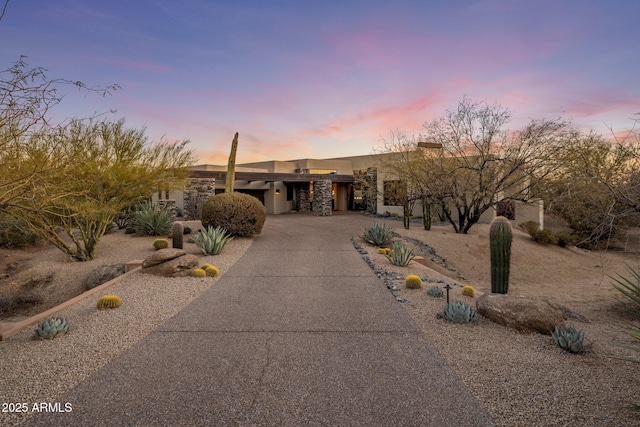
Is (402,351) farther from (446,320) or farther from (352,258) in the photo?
(352,258)

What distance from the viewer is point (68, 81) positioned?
3643 millimetres

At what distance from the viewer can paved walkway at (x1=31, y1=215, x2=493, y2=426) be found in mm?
2760

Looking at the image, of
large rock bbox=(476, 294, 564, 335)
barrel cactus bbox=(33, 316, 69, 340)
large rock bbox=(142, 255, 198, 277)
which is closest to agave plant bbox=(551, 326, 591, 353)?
large rock bbox=(476, 294, 564, 335)

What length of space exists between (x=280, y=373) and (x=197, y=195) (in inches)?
770

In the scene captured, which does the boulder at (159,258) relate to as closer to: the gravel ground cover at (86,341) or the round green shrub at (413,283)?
the gravel ground cover at (86,341)

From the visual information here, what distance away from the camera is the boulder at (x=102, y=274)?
8409 mm

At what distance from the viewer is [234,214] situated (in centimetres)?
1267

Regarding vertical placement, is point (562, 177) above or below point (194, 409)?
above

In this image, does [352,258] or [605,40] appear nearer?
[605,40]

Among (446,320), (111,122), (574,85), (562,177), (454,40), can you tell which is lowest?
(446,320)

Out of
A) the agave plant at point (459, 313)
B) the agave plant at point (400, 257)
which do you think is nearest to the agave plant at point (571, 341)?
the agave plant at point (459, 313)

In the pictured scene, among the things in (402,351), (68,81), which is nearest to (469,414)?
(402,351)

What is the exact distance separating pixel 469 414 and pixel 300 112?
14.3 metres

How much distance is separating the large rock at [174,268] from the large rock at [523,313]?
6.48 m
